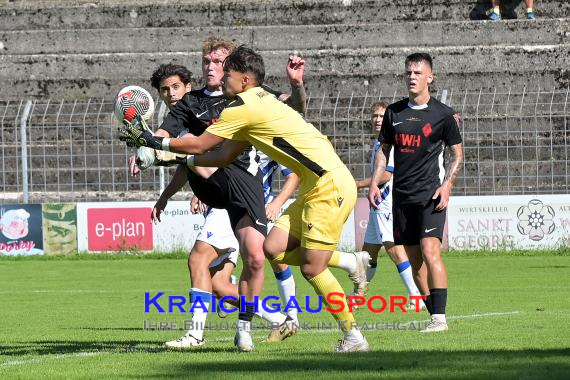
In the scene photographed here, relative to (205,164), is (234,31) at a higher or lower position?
higher

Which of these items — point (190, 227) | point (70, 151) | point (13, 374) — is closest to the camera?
point (13, 374)

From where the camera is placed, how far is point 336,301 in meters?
8.57

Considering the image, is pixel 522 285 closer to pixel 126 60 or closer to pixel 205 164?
pixel 205 164

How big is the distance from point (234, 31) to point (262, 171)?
18.8 metres

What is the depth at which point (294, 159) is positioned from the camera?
861 cm

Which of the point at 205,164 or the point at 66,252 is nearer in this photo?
the point at 205,164

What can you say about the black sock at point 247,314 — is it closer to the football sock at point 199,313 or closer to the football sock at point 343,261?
the football sock at point 199,313

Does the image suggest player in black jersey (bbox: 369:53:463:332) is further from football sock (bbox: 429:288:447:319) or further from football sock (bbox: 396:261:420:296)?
football sock (bbox: 396:261:420:296)

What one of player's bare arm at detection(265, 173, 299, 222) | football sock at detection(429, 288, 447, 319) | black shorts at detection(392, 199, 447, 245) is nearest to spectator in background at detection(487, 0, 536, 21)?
black shorts at detection(392, 199, 447, 245)

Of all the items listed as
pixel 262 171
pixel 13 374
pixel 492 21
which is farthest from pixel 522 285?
pixel 492 21

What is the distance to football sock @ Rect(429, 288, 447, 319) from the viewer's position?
10.3 metres

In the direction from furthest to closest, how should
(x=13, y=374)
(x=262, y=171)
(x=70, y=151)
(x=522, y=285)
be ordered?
(x=70, y=151)
(x=522, y=285)
(x=262, y=171)
(x=13, y=374)

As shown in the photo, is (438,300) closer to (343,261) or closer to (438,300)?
(438,300)

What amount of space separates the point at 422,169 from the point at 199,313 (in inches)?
91.7
